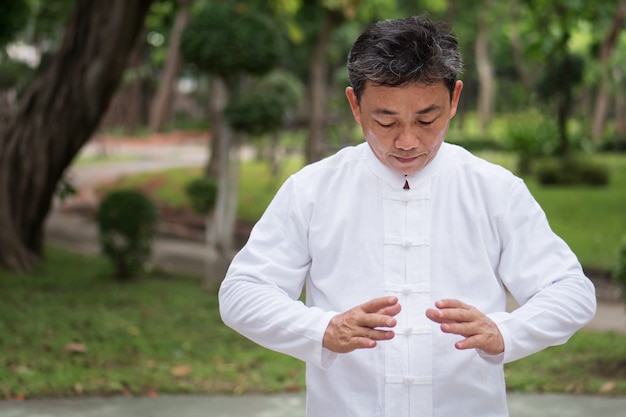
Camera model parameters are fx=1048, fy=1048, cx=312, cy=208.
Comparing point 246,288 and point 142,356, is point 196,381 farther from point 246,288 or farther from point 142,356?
point 246,288

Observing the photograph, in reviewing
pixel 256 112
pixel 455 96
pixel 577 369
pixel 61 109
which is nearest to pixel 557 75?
pixel 256 112

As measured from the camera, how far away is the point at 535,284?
2484mm

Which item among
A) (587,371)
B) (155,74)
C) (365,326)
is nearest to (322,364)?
(365,326)

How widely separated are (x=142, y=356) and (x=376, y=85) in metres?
5.63

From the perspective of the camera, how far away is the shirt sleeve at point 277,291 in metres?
2.44

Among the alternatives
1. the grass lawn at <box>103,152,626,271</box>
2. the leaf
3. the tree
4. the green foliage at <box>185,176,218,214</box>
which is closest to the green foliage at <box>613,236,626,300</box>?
the leaf

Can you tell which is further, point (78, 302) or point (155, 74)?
point (155, 74)

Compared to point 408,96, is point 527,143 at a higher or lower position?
lower

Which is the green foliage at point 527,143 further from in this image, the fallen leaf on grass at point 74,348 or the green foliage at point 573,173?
the fallen leaf on grass at point 74,348

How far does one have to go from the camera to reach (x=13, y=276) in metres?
11.0

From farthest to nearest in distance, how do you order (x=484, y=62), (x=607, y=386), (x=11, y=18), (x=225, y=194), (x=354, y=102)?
(x=484, y=62), (x=11, y=18), (x=225, y=194), (x=607, y=386), (x=354, y=102)

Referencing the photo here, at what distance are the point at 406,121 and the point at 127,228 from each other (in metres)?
8.99

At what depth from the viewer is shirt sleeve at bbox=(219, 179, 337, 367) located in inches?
96.0

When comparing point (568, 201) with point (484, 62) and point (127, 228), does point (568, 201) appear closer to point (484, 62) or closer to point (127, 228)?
point (127, 228)
